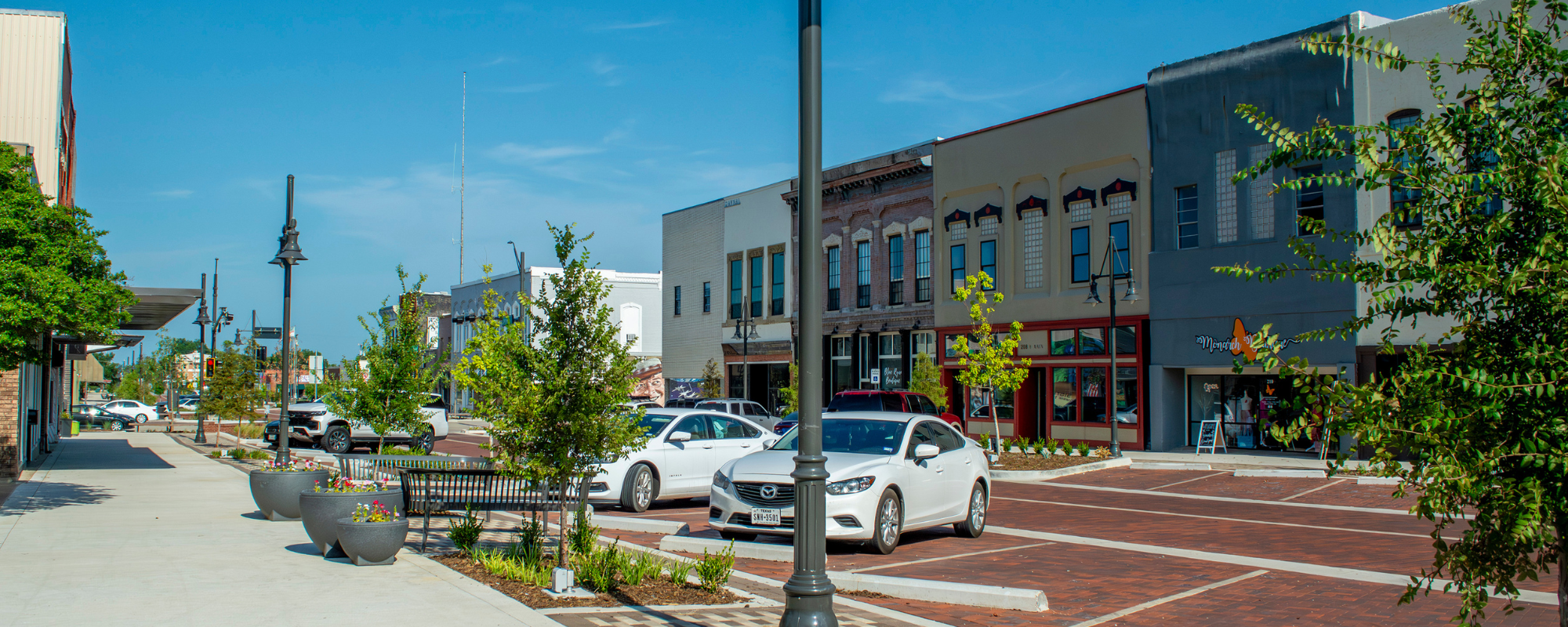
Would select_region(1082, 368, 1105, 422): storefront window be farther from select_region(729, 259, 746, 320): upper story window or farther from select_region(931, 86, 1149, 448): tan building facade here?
select_region(729, 259, 746, 320): upper story window

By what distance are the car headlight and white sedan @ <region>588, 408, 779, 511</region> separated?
13.2ft

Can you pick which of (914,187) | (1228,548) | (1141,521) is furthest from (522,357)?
(914,187)

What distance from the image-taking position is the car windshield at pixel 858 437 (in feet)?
42.0

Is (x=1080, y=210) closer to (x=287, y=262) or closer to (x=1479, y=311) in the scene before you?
(x=287, y=262)

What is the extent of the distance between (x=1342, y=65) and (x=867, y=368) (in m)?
19.2

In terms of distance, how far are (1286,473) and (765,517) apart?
47.7 ft

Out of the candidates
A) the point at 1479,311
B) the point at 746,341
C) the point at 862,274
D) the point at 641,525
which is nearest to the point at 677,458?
the point at 641,525

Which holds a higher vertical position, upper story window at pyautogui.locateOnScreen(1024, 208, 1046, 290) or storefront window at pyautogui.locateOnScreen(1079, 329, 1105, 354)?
upper story window at pyautogui.locateOnScreen(1024, 208, 1046, 290)

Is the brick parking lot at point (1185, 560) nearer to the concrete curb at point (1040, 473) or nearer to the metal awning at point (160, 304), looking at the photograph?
the concrete curb at point (1040, 473)

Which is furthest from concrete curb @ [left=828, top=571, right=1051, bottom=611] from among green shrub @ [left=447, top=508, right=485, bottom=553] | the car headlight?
green shrub @ [left=447, top=508, right=485, bottom=553]

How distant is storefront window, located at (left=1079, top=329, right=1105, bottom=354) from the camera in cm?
3152

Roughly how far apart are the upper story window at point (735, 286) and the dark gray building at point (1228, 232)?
20435 millimetres

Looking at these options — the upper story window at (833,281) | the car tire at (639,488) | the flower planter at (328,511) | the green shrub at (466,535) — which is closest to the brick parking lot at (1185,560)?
Result: the car tire at (639,488)

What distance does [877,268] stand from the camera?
131 ft
